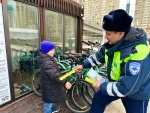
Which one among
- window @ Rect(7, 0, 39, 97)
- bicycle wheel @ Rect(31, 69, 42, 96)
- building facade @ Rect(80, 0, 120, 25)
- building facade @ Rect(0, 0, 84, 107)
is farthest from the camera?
building facade @ Rect(80, 0, 120, 25)

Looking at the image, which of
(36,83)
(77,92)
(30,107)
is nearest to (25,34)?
(36,83)

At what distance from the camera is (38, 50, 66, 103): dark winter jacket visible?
183cm

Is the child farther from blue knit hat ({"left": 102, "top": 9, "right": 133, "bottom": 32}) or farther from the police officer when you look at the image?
blue knit hat ({"left": 102, "top": 9, "right": 133, "bottom": 32})

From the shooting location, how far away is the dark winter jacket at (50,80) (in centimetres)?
183

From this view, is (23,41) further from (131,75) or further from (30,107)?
(131,75)

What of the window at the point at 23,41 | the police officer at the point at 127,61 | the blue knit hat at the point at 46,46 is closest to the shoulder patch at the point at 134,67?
the police officer at the point at 127,61

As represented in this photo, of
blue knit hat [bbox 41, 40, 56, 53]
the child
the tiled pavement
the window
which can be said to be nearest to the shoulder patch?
the child

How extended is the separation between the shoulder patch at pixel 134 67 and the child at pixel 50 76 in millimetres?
1012

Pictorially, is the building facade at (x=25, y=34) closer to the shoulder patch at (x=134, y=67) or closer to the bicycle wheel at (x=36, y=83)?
the bicycle wheel at (x=36, y=83)

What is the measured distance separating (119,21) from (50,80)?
4.54 feet

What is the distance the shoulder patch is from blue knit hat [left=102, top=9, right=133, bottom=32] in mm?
340

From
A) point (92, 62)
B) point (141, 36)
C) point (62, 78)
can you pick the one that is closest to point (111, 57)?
point (141, 36)

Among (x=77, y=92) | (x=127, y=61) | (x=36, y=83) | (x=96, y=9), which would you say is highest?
(x=96, y=9)

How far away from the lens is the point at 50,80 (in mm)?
1961
